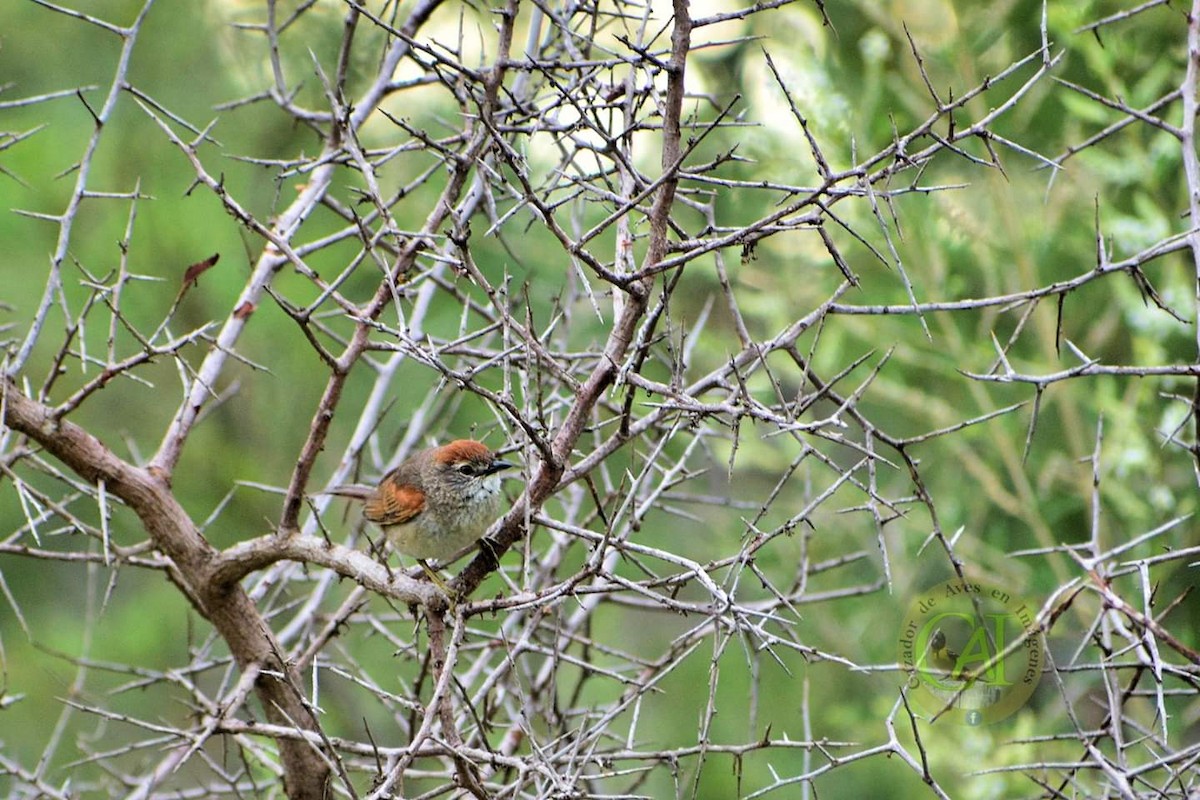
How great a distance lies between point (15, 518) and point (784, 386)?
6.39 meters

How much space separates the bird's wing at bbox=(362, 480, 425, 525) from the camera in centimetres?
432

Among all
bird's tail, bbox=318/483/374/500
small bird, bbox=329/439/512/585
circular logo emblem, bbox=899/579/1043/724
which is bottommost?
circular logo emblem, bbox=899/579/1043/724

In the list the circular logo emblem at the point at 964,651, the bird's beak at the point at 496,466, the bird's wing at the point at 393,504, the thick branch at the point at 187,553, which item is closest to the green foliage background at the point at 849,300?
the circular logo emblem at the point at 964,651

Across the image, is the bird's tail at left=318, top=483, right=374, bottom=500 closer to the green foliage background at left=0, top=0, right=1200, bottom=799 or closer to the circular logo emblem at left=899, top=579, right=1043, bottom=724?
the green foliage background at left=0, top=0, right=1200, bottom=799

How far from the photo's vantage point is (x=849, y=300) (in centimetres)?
783

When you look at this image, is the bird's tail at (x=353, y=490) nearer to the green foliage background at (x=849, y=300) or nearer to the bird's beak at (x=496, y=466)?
the bird's beak at (x=496, y=466)

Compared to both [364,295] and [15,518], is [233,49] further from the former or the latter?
[15,518]

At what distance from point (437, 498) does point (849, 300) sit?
4.29 meters

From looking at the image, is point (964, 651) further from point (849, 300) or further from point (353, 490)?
point (849, 300)

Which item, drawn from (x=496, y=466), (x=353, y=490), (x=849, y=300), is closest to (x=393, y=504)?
(x=353, y=490)

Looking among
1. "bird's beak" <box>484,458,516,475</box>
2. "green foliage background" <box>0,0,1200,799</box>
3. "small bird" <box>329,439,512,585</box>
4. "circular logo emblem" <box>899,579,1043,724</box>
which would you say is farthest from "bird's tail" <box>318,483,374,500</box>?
"circular logo emblem" <box>899,579,1043,724</box>

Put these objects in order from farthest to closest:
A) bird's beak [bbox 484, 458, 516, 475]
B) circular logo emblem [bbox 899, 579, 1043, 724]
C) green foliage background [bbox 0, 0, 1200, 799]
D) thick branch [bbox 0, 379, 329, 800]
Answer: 1. green foliage background [bbox 0, 0, 1200, 799]
2. circular logo emblem [bbox 899, 579, 1043, 724]
3. bird's beak [bbox 484, 458, 516, 475]
4. thick branch [bbox 0, 379, 329, 800]

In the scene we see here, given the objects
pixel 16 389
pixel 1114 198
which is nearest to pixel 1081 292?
pixel 1114 198

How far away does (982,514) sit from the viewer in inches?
296
